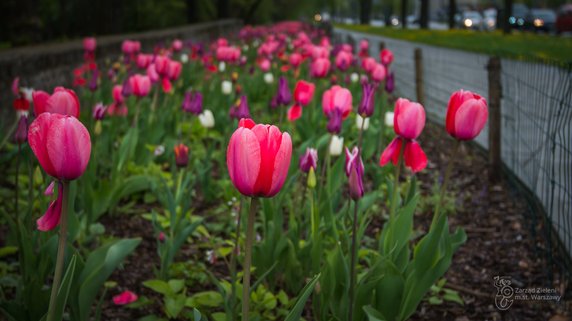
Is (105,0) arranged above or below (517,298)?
above

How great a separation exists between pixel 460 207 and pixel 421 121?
2086mm

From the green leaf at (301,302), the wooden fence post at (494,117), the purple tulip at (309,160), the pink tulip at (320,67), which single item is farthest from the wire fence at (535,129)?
the green leaf at (301,302)

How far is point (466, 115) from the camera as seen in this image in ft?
7.07

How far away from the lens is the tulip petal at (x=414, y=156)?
2.29m

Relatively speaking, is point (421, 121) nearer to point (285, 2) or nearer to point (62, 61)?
point (62, 61)

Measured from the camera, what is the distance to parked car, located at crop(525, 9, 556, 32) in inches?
1433

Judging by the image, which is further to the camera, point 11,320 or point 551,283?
point 551,283

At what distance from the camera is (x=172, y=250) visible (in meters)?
2.77

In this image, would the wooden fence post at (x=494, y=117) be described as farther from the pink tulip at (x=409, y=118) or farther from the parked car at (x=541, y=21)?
the parked car at (x=541, y=21)

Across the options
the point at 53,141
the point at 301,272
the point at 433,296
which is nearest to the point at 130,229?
the point at 301,272

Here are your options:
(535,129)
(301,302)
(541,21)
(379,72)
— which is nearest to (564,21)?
(541,21)

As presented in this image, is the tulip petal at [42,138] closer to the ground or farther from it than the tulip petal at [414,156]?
farther from it

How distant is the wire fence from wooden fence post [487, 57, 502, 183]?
9cm
